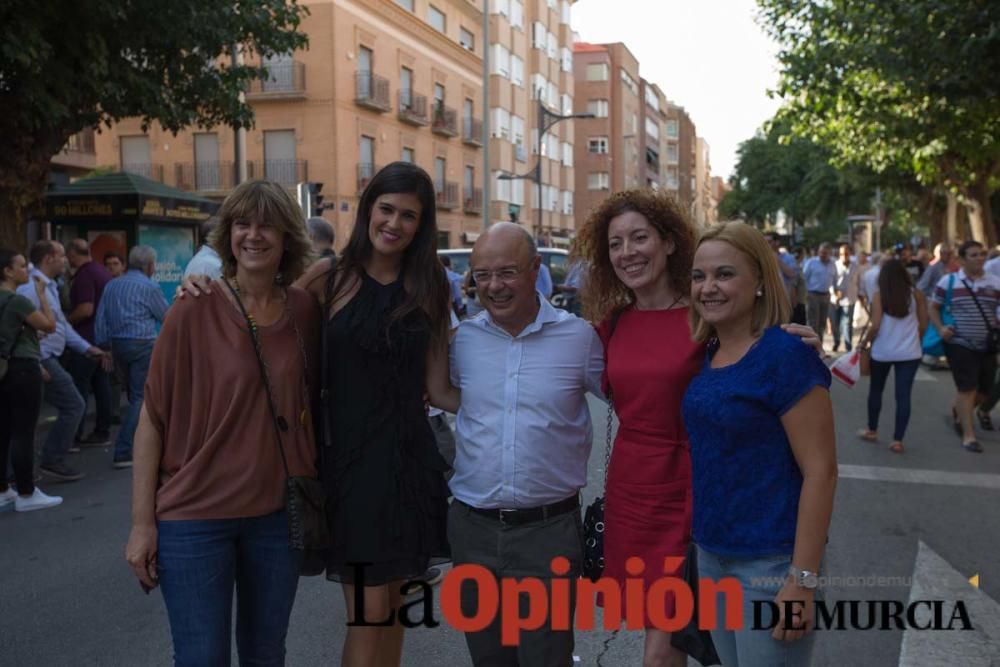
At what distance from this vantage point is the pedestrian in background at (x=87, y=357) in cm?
898

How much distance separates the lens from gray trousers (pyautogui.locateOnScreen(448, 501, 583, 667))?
2656 millimetres

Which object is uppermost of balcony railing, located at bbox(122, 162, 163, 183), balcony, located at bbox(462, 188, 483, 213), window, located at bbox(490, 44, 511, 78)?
window, located at bbox(490, 44, 511, 78)

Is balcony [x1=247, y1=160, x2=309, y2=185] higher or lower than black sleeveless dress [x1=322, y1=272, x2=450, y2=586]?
higher

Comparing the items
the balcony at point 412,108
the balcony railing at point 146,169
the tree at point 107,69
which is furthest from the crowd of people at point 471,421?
the balcony at point 412,108

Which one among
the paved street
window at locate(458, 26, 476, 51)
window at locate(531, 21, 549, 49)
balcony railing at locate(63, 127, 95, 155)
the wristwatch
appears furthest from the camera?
window at locate(531, 21, 549, 49)

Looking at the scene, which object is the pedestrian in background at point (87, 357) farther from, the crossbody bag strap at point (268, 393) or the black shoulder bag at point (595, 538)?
the black shoulder bag at point (595, 538)

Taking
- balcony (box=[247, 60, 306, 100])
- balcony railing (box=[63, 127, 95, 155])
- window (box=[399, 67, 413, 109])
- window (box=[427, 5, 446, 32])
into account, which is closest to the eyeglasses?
balcony railing (box=[63, 127, 95, 155])

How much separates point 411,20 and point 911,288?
95.7 ft

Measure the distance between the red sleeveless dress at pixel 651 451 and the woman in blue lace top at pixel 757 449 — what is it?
0.54 feet

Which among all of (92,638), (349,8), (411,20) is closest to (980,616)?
(92,638)

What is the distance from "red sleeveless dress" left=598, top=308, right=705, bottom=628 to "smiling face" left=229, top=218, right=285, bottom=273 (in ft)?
3.60

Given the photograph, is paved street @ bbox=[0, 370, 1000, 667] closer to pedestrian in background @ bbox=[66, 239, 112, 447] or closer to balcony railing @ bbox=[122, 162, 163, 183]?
pedestrian in background @ bbox=[66, 239, 112, 447]

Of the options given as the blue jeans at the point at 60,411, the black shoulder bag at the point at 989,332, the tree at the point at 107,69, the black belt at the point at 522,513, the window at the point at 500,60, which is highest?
→ the window at the point at 500,60

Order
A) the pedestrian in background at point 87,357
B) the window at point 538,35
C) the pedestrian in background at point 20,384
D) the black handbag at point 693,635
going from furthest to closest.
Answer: the window at point 538,35 < the pedestrian in background at point 87,357 < the pedestrian in background at point 20,384 < the black handbag at point 693,635
